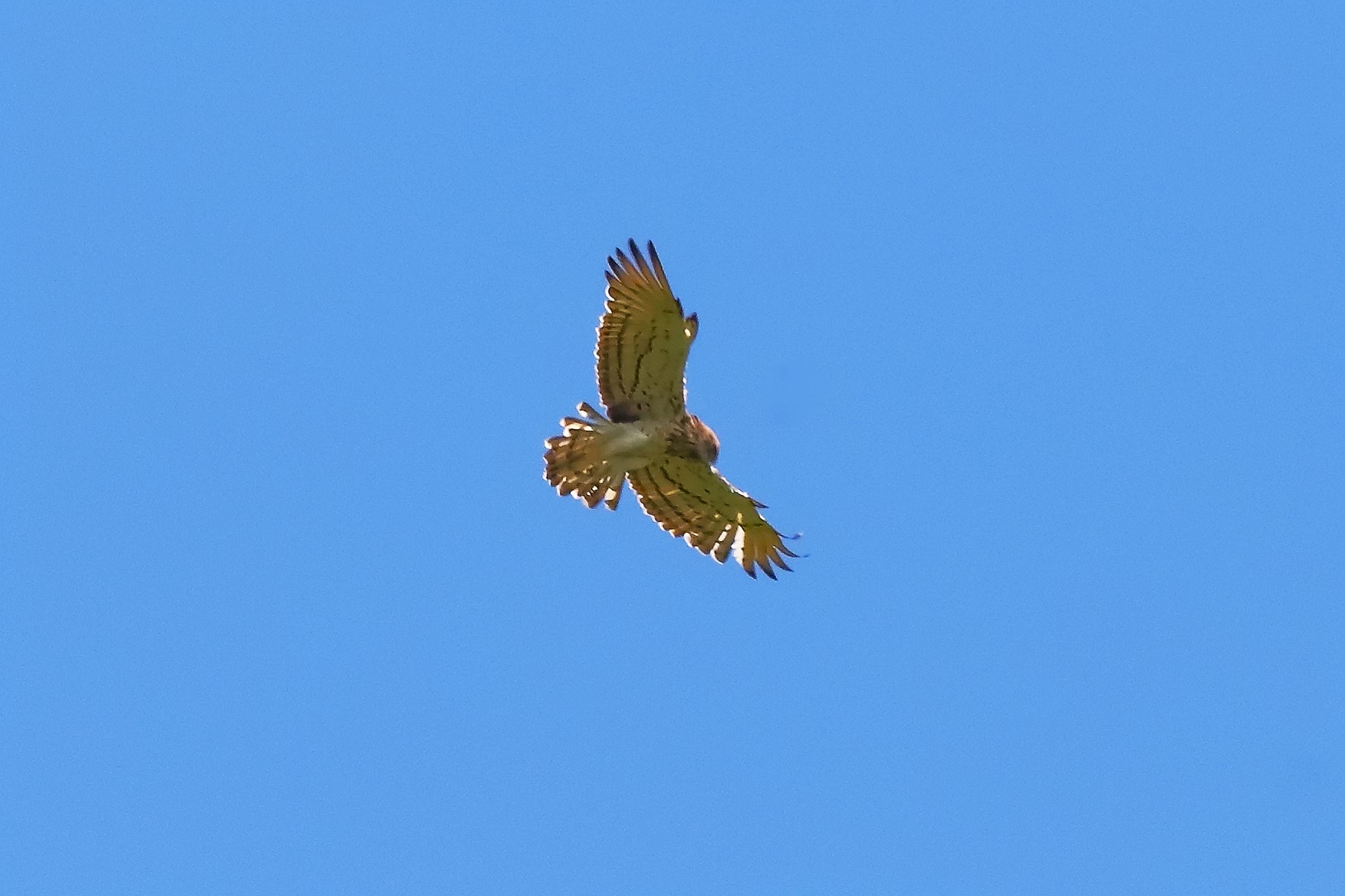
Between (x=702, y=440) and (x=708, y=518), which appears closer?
(x=702, y=440)

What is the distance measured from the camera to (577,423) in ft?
51.6

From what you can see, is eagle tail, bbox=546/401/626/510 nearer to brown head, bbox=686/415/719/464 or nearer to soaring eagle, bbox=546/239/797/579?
soaring eagle, bbox=546/239/797/579

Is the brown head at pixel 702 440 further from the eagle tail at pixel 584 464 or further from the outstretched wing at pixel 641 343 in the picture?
the eagle tail at pixel 584 464

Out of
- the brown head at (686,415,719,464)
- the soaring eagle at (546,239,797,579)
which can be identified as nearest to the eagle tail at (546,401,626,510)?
the soaring eagle at (546,239,797,579)

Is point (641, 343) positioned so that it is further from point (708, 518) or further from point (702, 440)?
point (708, 518)

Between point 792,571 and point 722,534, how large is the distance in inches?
28.4

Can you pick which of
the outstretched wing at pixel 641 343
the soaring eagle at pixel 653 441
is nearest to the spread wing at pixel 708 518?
the soaring eagle at pixel 653 441

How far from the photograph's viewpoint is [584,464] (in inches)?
629

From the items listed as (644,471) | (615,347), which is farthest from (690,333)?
(644,471)

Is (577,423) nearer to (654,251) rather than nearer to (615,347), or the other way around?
(615,347)

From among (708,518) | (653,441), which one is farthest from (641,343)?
(708,518)

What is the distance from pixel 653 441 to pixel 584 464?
2.19 feet

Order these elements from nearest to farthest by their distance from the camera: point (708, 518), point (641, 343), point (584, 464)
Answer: point (641, 343) → point (584, 464) → point (708, 518)

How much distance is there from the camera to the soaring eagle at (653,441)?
15.1m
